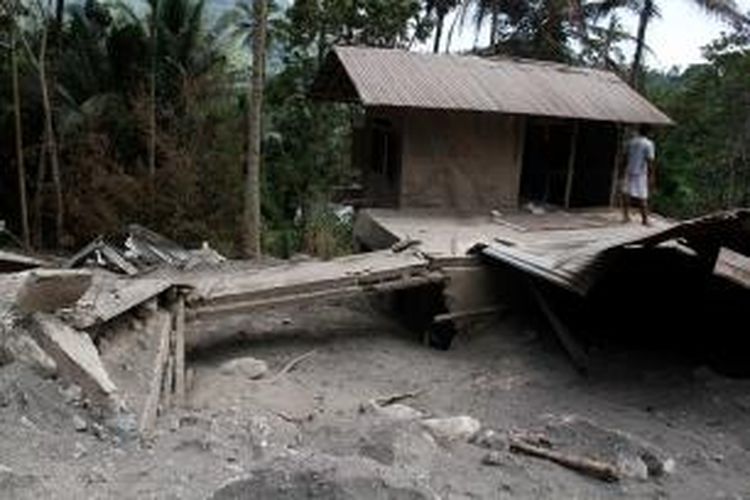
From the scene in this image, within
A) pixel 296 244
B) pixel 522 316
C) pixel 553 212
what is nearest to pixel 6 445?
pixel 522 316

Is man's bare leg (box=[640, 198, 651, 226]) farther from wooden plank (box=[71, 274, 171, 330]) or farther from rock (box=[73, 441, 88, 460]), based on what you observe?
rock (box=[73, 441, 88, 460])

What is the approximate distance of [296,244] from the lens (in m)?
19.6

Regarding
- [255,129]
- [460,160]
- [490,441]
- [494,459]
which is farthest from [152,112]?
[494,459]

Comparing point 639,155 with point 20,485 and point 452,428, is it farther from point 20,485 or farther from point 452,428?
point 20,485

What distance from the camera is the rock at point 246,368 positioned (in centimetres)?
1040

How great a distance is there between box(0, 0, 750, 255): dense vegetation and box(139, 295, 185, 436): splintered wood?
25.2ft

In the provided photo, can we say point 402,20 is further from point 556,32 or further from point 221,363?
point 221,363

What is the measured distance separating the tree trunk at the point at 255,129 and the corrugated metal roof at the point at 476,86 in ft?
3.95

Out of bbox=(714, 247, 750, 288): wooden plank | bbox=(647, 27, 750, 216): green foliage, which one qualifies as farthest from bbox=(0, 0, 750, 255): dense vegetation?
bbox=(714, 247, 750, 288): wooden plank

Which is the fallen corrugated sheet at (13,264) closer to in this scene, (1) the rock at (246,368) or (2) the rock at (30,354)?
(1) the rock at (246,368)

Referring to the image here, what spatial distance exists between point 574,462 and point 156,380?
138 inches

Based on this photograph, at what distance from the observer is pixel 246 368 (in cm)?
1050

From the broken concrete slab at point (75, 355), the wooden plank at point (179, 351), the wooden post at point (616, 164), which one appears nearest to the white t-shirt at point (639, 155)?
the wooden post at point (616, 164)

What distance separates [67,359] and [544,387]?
17.8 feet
